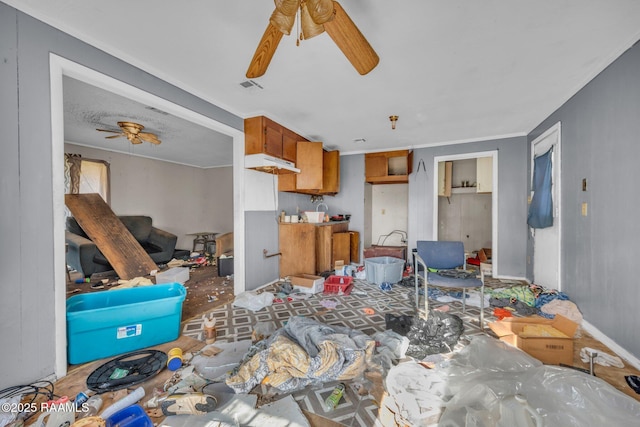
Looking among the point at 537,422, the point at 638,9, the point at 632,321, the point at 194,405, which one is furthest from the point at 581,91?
the point at 194,405

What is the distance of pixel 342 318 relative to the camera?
2547mm

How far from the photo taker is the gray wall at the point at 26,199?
56.8 inches

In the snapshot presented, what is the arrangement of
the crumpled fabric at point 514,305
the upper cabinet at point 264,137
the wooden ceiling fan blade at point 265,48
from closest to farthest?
the wooden ceiling fan blade at point 265,48 < the crumpled fabric at point 514,305 < the upper cabinet at point 264,137

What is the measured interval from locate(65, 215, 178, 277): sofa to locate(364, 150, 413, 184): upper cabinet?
4256mm

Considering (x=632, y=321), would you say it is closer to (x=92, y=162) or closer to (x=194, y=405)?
(x=194, y=405)

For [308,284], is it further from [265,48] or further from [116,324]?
[265,48]

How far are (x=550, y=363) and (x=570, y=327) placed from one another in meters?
0.34

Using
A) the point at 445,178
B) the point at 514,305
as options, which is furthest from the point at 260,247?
the point at 445,178

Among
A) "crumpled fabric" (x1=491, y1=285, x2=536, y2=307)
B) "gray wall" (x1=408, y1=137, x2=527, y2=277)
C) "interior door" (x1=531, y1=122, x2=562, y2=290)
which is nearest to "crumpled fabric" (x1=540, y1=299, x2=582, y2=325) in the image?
"crumpled fabric" (x1=491, y1=285, x2=536, y2=307)

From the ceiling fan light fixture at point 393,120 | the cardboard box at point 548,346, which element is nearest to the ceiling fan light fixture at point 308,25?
the ceiling fan light fixture at point 393,120

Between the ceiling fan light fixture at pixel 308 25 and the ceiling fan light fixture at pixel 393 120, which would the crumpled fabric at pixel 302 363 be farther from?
the ceiling fan light fixture at pixel 393 120

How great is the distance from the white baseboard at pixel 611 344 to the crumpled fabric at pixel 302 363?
184 cm

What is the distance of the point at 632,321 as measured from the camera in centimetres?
179

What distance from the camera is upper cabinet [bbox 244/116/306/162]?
10.3ft
